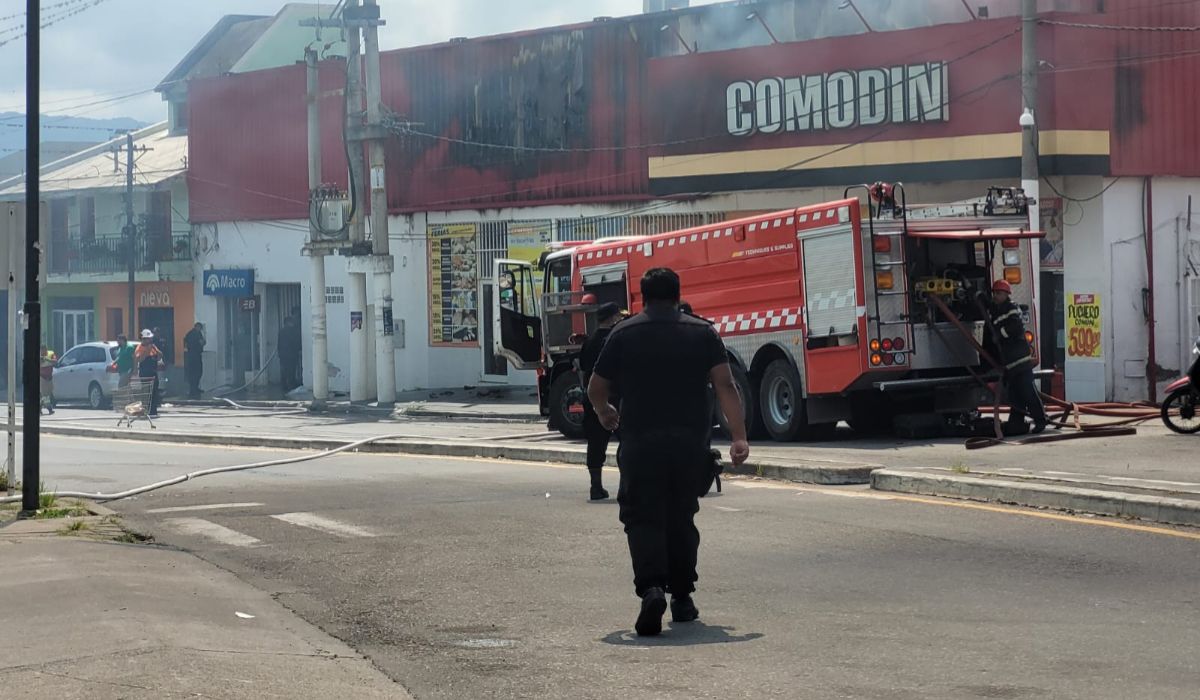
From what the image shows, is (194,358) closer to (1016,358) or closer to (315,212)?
(315,212)

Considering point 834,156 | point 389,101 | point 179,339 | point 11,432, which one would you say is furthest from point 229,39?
point 11,432

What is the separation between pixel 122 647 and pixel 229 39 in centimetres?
6496

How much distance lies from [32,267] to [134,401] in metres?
17.0

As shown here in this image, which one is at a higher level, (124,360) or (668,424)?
(124,360)

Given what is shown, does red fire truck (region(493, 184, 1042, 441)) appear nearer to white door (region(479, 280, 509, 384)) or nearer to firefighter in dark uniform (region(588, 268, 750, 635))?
firefighter in dark uniform (region(588, 268, 750, 635))

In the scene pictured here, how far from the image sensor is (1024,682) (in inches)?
237

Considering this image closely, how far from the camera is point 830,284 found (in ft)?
58.3

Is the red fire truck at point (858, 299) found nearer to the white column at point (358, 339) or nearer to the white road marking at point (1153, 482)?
the white road marking at point (1153, 482)

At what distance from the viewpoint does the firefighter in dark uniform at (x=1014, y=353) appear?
57.7 feet

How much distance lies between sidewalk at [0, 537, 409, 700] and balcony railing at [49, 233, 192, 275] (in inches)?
1503

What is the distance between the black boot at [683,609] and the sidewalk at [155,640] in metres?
1.52

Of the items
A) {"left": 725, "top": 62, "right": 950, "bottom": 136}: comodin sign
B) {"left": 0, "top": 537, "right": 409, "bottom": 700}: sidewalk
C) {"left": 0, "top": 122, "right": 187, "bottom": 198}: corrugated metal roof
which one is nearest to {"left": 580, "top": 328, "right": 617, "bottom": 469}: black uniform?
{"left": 0, "top": 537, "right": 409, "bottom": 700}: sidewalk

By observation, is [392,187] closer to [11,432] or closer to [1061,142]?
[1061,142]

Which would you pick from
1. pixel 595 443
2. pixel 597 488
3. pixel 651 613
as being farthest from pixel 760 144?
pixel 651 613
